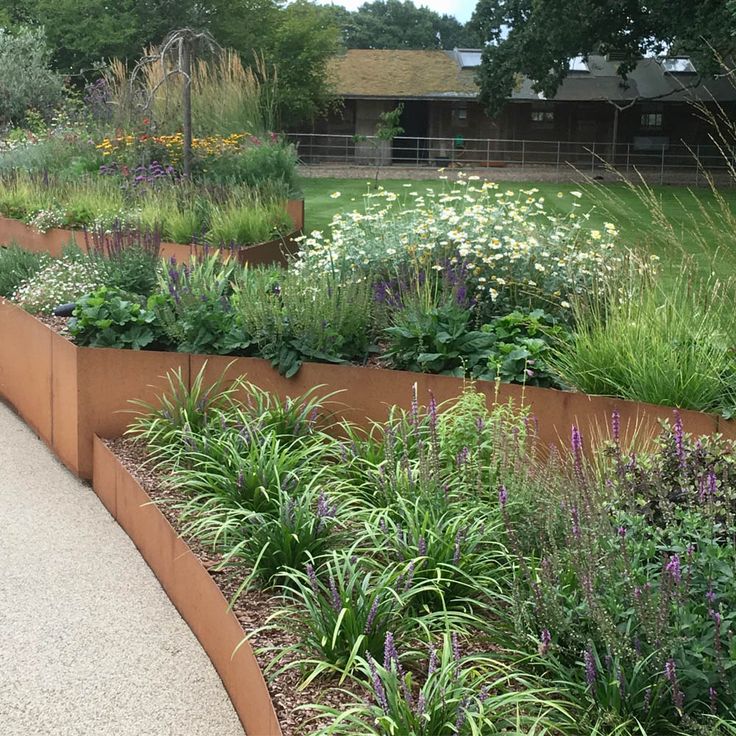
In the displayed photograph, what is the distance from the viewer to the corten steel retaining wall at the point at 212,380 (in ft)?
15.3

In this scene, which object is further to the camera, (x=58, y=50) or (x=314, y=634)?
(x=58, y=50)

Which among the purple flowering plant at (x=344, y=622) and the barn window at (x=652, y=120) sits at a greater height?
the barn window at (x=652, y=120)

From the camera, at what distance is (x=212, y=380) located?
548 cm

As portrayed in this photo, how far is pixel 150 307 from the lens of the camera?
5.95 m

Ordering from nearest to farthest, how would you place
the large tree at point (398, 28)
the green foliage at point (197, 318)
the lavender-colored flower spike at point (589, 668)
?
the lavender-colored flower spike at point (589, 668)
the green foliage at point (197, 318)
the large tree at point (398, 28)

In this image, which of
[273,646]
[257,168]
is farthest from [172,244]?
[273,646]

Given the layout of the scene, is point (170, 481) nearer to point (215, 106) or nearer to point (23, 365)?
point (23, 365)

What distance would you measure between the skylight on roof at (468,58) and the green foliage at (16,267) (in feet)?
104

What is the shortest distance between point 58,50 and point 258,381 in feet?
111

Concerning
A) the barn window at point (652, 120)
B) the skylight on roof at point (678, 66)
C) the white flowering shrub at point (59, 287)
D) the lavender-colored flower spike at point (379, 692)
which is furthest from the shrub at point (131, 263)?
the skylight on roof at point (678, 66)

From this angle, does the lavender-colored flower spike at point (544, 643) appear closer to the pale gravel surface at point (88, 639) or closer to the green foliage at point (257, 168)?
the pale gravel surface at point (88, 639)

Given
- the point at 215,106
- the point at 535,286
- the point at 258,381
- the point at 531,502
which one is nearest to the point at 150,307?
the point at 258,381

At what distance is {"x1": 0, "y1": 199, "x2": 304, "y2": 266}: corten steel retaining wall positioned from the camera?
30.7 ft

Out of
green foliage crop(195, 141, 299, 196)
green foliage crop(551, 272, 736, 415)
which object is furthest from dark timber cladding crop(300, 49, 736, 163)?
green foliage crop(551, 272, 736, 415)
